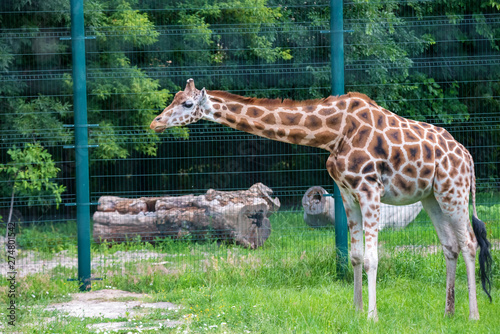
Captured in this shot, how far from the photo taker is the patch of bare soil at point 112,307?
5375 mm

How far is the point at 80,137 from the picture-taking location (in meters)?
6.91

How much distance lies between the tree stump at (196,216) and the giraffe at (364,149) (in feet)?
9.52

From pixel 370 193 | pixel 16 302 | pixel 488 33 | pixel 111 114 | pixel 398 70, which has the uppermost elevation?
pixel 488 33

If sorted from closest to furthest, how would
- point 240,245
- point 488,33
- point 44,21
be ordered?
point 240,245, point 44,21, point 488,33

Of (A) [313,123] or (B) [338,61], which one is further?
(B) [338,61]

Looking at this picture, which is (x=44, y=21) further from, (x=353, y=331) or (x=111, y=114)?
(x=353, y=331)

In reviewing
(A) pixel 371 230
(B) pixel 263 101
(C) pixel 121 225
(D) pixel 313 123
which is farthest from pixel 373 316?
(C) pixel 121 225

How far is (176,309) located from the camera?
583 centimetres

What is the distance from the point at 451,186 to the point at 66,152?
7780 mm

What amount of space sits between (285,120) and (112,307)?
2700 mm

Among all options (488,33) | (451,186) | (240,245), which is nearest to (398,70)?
(488,33)

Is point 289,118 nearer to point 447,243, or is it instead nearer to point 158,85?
point 447,243

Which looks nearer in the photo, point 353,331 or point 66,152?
point 353,331

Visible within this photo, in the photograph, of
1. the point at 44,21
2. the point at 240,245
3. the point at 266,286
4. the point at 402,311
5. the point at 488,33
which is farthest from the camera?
the point at 488,33
